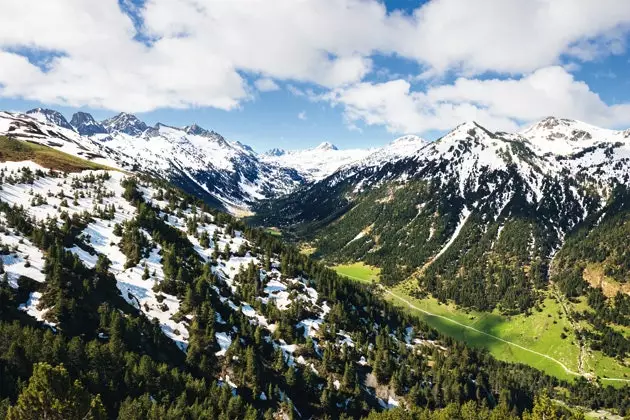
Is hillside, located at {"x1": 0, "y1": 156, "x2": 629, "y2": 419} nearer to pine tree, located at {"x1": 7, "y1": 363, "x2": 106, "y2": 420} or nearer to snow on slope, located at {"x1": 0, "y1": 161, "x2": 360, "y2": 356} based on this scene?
pine tree, located at {"x1": 7, "y1": 363, "x2": 106, "y2": 420}

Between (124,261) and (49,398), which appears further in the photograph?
(124,261)

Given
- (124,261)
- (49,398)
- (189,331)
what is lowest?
(189,331)

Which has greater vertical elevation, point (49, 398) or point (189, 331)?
point (49, 398)

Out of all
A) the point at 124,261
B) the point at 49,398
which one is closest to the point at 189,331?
the point at 124,261

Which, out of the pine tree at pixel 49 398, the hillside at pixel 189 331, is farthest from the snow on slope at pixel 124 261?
the pine tree at pixel 49 398

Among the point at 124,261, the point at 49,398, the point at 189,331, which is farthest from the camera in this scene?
the point at 124,261

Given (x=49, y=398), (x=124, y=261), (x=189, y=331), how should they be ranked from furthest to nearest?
1. (x=124, y=261)
2. (x=189, y=331)
3. (x=49, y=398)

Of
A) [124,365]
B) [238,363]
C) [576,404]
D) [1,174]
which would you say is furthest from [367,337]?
[1,174]

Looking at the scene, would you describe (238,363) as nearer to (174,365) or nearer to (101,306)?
(174,365)

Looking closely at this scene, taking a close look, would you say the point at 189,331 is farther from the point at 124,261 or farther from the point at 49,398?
the point at 49,398
